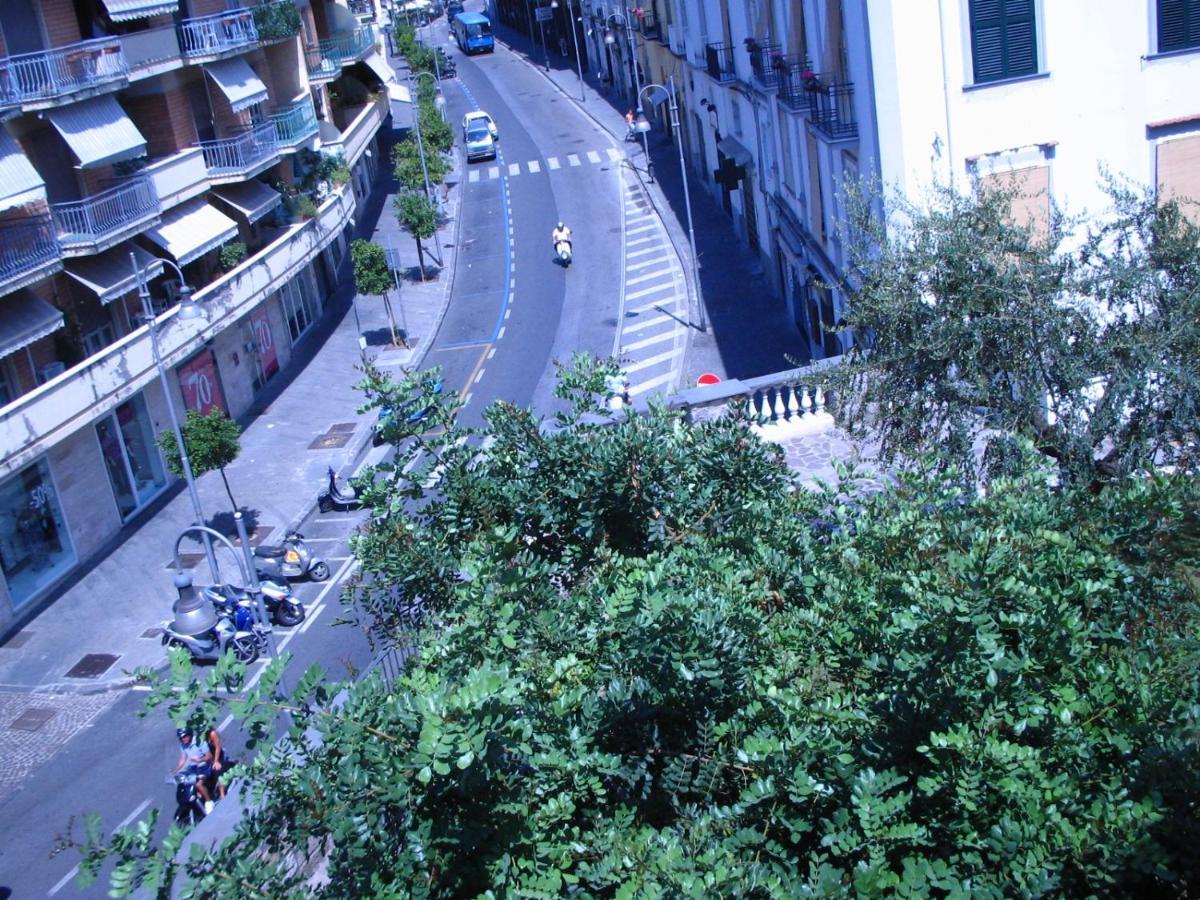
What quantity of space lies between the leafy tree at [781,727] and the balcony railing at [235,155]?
27.6 metres

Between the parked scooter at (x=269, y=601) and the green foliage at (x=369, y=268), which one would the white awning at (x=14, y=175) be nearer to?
the parked scooter at (x=269, y=601)

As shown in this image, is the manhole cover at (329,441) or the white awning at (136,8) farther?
the manhole cover at (329,441)

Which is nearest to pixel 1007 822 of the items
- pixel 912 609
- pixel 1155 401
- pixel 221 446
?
pixel 912 609

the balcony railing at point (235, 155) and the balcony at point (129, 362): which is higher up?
the balcony railing at point (235, 155)

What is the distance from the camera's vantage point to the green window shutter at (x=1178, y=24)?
18.5 m

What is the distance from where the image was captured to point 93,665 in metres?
22.3

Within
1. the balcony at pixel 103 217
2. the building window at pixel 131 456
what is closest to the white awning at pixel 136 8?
the balcony at pixel 103 217

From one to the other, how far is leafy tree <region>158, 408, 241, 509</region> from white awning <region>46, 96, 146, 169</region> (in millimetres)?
6689

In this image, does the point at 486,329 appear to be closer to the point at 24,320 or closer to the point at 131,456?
the point at 131,456

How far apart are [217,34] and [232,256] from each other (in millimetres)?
5960

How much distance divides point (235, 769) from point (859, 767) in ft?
11.6

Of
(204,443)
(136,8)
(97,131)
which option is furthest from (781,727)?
(136,8)

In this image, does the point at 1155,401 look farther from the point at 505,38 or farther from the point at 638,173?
the point at 505,38

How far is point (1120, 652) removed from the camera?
737 centimetres
